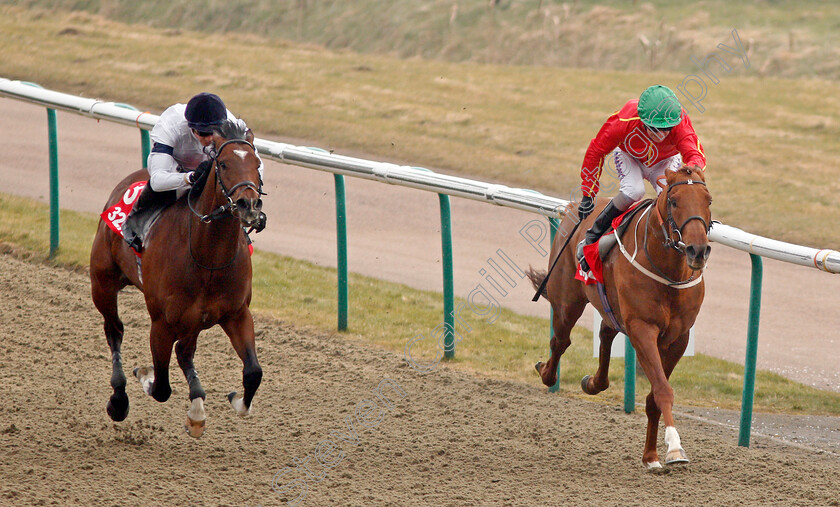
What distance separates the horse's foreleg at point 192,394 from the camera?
16.6 ft

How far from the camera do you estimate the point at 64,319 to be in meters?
7.20

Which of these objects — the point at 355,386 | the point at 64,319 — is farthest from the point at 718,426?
the point at 64,319

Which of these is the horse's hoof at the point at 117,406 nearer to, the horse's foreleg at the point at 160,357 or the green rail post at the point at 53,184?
the horse's foreleg at the point at 160,357

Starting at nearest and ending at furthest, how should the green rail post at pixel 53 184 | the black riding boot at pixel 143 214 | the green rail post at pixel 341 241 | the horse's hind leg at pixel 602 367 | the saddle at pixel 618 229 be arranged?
1. the black riding boot at pixel 143 214
2. the saddle at pixel 618 229
3. the horse's hind leg at pixel 602 367
4. the green rail post at pixel 341 241
5. the green rail post at pixel 53 184

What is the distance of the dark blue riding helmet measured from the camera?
15.9 feet

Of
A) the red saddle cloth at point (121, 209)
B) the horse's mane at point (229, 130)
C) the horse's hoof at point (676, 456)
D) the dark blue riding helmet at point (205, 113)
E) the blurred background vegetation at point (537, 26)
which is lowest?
the horse's hoof at point (676, 456)

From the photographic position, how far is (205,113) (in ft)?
15.9

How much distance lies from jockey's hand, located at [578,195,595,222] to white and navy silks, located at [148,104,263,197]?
1.92 m

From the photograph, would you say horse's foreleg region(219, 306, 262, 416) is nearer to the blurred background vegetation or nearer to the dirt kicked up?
the dirt kicked up

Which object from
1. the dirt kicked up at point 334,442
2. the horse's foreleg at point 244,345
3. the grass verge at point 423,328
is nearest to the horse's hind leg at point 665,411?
the dirt kicked up at point 334,442

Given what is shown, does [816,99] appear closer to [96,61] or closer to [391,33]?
[391,33]

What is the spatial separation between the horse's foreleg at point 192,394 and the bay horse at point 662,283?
80.8 inches

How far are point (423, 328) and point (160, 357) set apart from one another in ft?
9.25

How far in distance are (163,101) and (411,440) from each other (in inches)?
378
